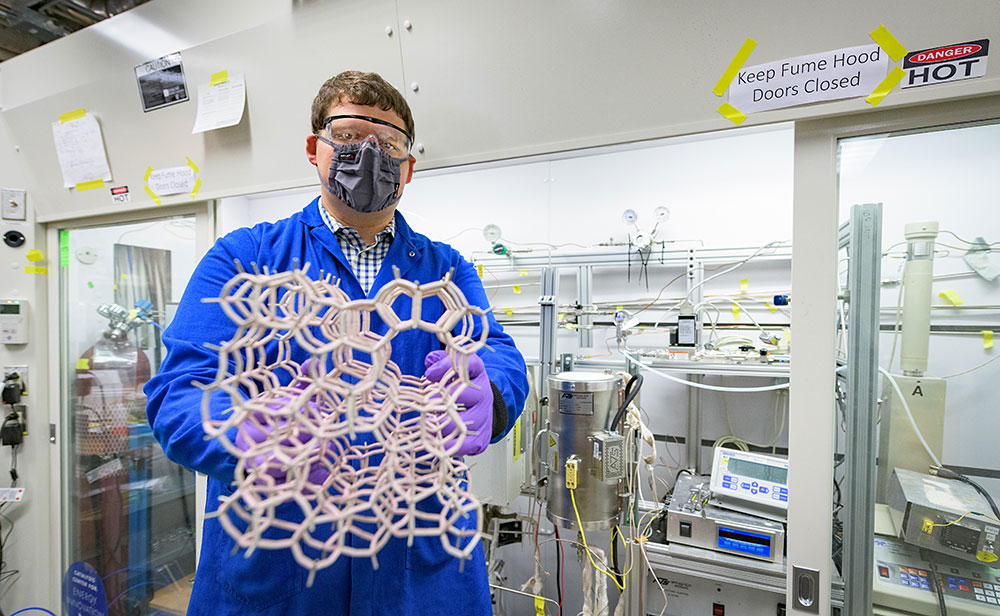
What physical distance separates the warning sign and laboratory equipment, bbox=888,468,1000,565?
855 mm

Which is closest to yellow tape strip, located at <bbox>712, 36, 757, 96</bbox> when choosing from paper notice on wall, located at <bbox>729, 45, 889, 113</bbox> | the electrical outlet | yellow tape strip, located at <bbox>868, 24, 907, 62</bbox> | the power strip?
paper notice on wall, located at <bbox>729, 45, 889, 113</bbox>

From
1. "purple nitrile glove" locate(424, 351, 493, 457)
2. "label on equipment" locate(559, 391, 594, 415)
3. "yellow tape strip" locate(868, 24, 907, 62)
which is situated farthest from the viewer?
"label on equipment" locate(559, 391, 594, 415)

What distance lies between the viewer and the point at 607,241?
8.00 ft

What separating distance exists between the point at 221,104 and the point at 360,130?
0.96 metres

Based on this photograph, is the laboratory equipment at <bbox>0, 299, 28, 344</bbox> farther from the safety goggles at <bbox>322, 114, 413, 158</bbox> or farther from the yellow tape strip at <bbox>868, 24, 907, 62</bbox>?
the yellow tape strip at <bbox>868, 24, 907, 62</bbox>

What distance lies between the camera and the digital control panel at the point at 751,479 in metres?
1.65

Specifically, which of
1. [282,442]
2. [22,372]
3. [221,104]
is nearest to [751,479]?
[282,442]

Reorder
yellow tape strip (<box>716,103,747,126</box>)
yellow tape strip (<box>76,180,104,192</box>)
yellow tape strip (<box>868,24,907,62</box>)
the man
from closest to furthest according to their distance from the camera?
the man < yellow tape strip (<box>868,24,907,62</box>) < yellow tape strip (<box>716,103,747,126</box>) < yellow tape strip (<box>76,180,104,192</box>)

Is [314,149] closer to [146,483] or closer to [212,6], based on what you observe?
[212,6]

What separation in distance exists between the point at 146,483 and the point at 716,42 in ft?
8.94

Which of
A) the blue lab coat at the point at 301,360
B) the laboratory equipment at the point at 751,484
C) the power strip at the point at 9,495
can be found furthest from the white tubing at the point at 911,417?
the power strip at the point at 9,495

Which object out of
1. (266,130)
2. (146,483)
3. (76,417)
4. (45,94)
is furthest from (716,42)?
(76,417)

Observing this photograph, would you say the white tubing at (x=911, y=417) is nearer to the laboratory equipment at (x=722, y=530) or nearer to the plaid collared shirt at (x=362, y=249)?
the laboratory equipment at (x=722, y=530)

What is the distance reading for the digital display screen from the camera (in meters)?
1.71
